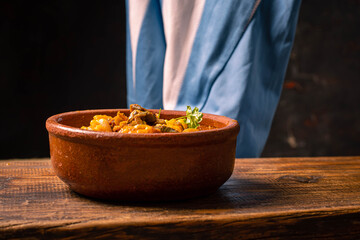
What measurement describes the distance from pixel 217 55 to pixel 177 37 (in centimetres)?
13

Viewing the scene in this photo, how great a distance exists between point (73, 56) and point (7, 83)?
339mm

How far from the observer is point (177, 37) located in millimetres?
1043

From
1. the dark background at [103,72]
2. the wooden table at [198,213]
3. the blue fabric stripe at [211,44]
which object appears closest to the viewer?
the wooden table at [198,213]

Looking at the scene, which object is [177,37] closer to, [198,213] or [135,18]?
[135,18]

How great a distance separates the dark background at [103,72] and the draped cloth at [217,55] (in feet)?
2.61

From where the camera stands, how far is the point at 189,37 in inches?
41.2

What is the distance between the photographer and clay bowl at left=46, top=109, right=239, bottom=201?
57cm

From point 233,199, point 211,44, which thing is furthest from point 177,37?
point 233,199

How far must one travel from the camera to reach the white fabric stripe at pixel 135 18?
1.05 meters

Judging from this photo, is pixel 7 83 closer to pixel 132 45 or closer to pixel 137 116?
pixel 132 45

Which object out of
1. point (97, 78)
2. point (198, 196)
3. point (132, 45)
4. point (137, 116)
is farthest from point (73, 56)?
point (198, 196)

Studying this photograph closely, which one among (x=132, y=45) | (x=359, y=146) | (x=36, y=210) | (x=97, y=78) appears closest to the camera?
(x=36, y=210)

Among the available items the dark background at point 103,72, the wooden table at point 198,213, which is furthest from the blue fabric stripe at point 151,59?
the dark background at point 103,72

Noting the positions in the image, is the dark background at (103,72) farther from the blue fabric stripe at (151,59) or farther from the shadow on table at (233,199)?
the shadow on table at (233,199)
